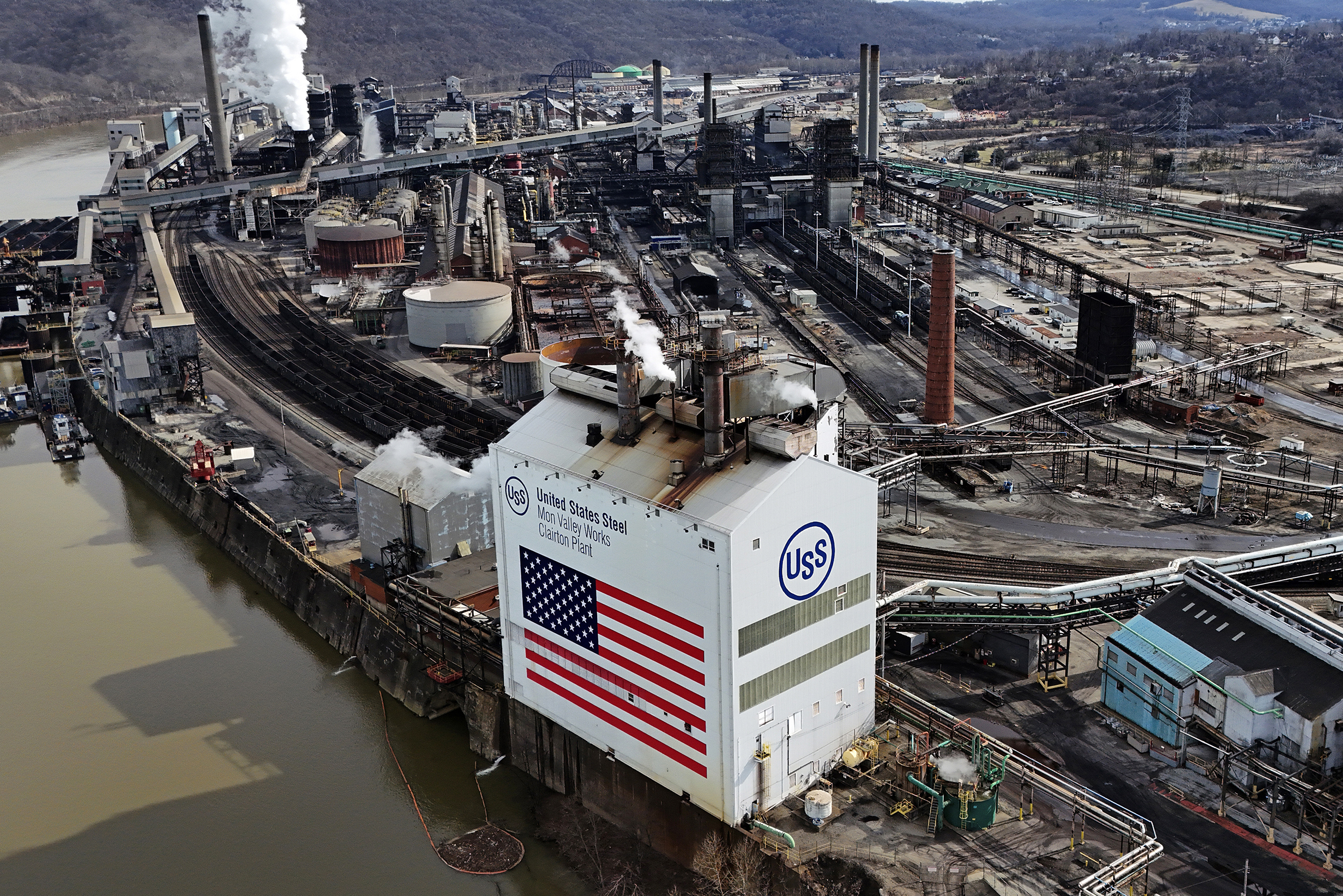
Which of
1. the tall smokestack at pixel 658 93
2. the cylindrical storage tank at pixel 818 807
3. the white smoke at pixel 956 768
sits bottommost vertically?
the cylindrical storage tank at pixel 818 807

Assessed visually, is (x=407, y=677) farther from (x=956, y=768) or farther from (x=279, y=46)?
(x=279, y=46)

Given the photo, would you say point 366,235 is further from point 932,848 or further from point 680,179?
point 932,848

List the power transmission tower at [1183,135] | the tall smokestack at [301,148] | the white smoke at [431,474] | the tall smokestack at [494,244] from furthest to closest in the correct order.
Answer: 1. the power transmission tower at [1183,135]
2. the tall smokestack at [301,148]
3. the tall smokestack at [494,244]
4. the white smoke at [431,474]

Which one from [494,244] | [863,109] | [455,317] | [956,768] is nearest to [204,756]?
[956,768]

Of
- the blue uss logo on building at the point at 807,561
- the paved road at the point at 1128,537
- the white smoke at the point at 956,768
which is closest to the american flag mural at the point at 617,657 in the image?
the blue uss logo on building at the point at 807,561

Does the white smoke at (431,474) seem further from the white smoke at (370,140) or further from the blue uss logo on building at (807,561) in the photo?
the white smoke at (370,140)

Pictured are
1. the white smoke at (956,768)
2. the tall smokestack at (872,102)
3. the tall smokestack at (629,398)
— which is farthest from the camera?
the tall smokestack at (872,102)
